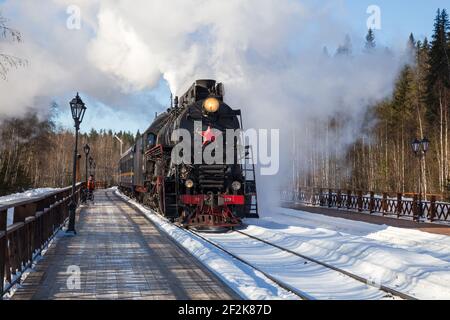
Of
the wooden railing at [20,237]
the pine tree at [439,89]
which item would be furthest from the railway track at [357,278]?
the pine tree at [439,89]

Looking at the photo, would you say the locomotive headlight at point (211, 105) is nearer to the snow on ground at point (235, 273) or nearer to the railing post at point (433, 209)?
the snow on ground at point (235, 273)

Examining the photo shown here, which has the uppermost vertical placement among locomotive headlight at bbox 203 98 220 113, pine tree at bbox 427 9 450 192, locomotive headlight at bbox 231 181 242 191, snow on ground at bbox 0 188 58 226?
pine tree at bbox 427 9 450 192

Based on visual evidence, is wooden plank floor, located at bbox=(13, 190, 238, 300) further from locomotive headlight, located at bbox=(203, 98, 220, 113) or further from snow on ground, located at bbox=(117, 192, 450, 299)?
locomotive headlight, located at bbox=(203, 98, 220, 113)

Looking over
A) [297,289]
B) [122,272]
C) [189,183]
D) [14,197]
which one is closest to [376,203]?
[189,183]

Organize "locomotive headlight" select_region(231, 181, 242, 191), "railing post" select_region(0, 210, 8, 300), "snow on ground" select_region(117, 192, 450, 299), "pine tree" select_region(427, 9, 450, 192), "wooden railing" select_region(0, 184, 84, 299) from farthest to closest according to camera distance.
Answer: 1. "pine tree" select_region(427, 9, 450, 192)
2. "locomotive headlight" select_region(231, 181, 242, 191)
3. "snow on ground" select_region(117, 192, 450, 299)
4. "wooden railing" select_region(0, 184, 84, 299)
5. "railing post" select_region(0, 210, 8, 300)

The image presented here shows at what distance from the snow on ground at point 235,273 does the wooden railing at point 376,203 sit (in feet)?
34.3

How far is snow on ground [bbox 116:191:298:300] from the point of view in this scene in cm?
623

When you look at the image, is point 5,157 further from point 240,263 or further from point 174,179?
point 240,263

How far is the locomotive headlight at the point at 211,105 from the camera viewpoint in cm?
1419

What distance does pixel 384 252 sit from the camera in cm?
949

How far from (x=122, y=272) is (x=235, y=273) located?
5.64ft

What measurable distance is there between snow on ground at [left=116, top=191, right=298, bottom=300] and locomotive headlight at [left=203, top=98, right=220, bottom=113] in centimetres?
412

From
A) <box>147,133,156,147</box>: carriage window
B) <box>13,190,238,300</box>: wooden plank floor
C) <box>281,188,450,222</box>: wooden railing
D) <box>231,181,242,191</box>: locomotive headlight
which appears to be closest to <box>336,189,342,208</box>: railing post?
<box>281,188,450,222</box>: wooden railing

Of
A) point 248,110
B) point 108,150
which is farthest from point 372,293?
point 108,150
